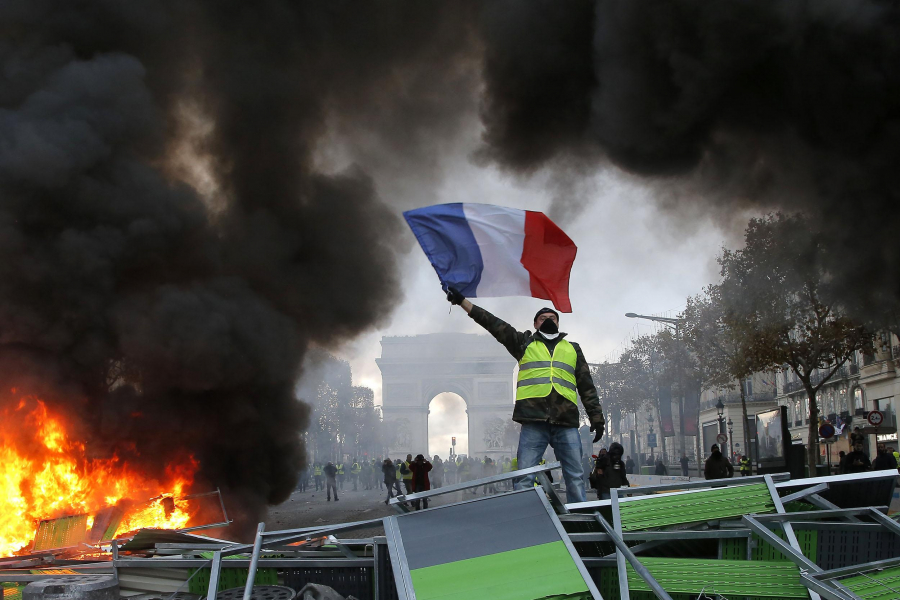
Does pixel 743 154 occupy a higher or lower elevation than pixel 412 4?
lower

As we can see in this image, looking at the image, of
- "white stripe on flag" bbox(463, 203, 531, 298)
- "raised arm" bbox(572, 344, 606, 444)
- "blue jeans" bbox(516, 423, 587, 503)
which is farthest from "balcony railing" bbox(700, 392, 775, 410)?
"blue jeans" bbox(516, 423, 587, 503)

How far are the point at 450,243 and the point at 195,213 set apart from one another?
7.35 m

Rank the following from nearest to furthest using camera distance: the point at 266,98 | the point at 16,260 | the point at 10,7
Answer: the point at 16,260
the point at 10,7
the point at 266,98

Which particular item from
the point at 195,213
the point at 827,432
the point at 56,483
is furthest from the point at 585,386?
the point at 827,432

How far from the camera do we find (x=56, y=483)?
10719mm

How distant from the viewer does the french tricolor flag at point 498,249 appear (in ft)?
19.7

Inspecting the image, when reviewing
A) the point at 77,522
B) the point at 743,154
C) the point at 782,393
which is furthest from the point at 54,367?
the point at 782,393

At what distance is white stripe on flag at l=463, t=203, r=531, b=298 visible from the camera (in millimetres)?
6027

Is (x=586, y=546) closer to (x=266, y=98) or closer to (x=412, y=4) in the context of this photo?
(x=412, y=4)

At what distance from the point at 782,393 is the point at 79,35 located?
134 feet

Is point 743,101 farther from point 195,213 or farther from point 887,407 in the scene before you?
point 887,407

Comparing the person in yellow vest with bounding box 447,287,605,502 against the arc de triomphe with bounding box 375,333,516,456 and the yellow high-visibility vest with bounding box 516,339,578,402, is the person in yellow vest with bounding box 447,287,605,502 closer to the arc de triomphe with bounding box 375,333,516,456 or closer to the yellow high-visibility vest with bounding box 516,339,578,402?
the yellow high-visibility vest with bounding box 516,339,578,402

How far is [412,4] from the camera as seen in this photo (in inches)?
439

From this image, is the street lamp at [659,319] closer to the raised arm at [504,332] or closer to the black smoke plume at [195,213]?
the black smoke plume at [195,213]
